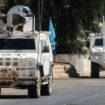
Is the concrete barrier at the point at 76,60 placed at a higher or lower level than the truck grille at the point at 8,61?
lower

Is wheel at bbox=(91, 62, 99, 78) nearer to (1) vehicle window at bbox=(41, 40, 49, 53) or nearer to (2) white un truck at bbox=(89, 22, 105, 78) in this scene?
(2) white un truck at bbox=(89, 22, 105, 78)

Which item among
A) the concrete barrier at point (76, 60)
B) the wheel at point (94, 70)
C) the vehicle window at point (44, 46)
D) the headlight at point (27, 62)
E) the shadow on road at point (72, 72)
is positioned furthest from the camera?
the concrete barrier at point (76, 60)

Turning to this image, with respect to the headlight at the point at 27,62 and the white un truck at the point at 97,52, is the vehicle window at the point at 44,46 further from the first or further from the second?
the white un truck at the point at 97,52

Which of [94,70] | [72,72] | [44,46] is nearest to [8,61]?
[44,46]

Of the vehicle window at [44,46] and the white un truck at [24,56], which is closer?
the white un truck at [24,56]

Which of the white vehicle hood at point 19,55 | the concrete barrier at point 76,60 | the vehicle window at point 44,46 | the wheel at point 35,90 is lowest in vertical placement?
the wheel at point 35,90

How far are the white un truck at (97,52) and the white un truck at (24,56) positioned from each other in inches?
464

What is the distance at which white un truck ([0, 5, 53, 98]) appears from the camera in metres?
21.8

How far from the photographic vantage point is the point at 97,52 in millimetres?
36312

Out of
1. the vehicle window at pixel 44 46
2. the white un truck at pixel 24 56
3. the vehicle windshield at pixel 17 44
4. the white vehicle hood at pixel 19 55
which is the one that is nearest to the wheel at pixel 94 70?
the white un truck at pixel 24 56

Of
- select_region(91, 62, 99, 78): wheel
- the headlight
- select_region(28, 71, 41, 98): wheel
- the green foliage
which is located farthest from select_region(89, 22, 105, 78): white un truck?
the headlight

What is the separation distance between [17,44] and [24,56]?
1117mm

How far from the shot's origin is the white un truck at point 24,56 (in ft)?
71.4

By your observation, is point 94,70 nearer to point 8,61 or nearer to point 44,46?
point 44,46
